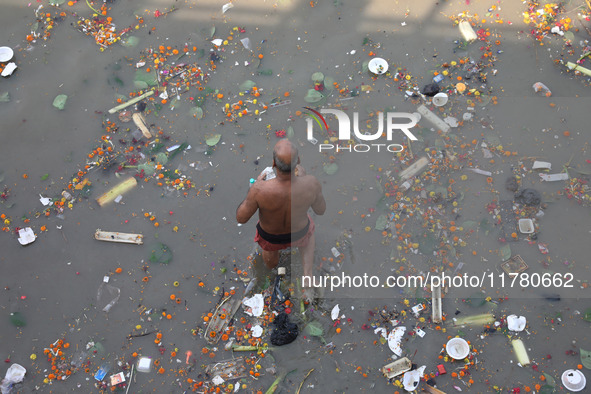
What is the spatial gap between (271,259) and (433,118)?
3.01m

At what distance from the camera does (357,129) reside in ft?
21.9

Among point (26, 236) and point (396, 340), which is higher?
point (26, 236)

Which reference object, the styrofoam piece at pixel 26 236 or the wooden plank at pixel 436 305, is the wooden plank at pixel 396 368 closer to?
the wooden plank at pixel 436 305

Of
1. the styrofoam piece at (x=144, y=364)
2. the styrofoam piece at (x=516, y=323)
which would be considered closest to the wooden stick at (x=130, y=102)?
the styrofoam piece at (x=144, y=364)

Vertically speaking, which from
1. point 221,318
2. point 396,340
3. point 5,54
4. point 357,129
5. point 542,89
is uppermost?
point 5,54

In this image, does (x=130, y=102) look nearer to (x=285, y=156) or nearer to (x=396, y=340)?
(x=285, y=156)

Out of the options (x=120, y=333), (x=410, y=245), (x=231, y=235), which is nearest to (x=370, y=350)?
(x=410, y=245)

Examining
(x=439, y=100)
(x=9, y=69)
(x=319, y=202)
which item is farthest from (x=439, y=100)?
(x=9, y=69)

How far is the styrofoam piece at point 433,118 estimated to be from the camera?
Answer: 6.59 metres

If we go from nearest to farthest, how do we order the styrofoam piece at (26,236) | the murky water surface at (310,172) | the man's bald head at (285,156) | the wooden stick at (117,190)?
the man's bald head at (285,156)
the murky water surface at (310,172)
the styrofoam piece at (26,236)
the wooden stick at (117,190)

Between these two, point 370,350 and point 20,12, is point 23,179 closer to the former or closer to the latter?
point 20,12

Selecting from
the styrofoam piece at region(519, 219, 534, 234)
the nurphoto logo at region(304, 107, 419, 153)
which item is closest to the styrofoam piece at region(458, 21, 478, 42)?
the nurphoto logo at region(304, 107, 419, 153)

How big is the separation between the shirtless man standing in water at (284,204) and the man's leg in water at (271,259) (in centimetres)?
3

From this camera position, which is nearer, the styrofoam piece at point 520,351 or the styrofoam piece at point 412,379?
the styrofoam piece at point 412,379
